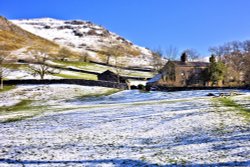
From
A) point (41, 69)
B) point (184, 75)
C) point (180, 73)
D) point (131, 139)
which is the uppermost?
point (41, 69)

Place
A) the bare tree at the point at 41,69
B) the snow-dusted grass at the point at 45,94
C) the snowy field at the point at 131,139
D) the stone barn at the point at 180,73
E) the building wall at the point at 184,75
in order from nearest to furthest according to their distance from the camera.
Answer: the snowy field at the point at 131,139 → the snow-dusted grass at the point at 45,94 → the bare tree at the point at 41,69 → the building wall at the point at 184,75 → the stone barn at the point at 180,73

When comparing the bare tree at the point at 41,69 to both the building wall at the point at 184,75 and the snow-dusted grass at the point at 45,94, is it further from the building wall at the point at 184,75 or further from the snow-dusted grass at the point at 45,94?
the building wall at the point at 184,75

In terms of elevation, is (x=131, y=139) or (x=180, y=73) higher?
(x=180, y=73)

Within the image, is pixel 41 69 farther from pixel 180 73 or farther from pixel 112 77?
pixel 180 73

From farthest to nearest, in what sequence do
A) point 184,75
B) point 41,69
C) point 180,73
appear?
point 184,75, point 180,73, point 41,69

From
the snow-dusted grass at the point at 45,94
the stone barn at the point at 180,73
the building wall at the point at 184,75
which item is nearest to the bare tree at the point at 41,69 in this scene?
the snow-dusted grass at the point at 45,94

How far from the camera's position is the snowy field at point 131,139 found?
1683 centimetres

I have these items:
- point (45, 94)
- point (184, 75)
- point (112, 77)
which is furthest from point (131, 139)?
point (184, 75)

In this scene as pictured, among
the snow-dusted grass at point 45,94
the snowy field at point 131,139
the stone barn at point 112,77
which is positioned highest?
the stone barn at point 112,77

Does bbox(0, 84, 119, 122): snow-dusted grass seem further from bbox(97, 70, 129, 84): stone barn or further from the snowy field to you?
the snowy field

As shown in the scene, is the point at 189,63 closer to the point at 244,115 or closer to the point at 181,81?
the point at 181,81

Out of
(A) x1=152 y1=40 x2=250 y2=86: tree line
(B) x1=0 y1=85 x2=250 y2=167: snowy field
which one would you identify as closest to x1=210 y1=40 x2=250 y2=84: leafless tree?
(A) x1=152 y1=40 x2=250 y2=86: tree line

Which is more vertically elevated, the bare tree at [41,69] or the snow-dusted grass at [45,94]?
the bare tree at [41,69]

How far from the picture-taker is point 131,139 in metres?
21.6
